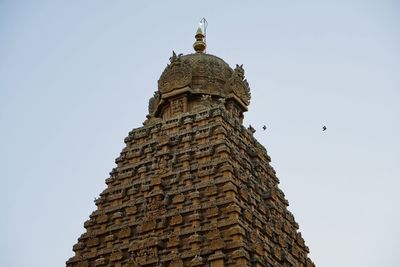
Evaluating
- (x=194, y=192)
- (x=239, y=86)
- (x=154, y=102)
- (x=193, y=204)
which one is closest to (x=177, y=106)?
(x=154, y=102)

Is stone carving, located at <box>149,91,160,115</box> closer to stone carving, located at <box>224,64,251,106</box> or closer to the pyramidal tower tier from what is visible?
the pyramidal tower tier

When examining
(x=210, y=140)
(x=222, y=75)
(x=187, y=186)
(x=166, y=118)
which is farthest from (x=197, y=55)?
(x=187, y=186)

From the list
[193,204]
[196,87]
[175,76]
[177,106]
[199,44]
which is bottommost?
[193,204]

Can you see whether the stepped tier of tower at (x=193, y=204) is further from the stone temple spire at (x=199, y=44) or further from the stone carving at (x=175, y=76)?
the stone temple spire at (x=199, y=44)

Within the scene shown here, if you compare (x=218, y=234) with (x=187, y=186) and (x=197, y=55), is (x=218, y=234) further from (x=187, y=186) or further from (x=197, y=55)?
(x=197, y=55)

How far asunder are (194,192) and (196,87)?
6.38 meters

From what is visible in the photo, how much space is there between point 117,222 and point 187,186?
2866 millimetres

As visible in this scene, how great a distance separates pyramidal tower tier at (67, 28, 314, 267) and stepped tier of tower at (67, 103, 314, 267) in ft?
0.12

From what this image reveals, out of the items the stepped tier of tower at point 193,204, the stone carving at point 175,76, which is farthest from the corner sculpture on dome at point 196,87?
the stepped tier of tower at point 193,204

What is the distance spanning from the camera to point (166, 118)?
2806 cm

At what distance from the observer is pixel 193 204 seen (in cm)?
2325

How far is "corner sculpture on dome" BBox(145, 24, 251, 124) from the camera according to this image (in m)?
28.3

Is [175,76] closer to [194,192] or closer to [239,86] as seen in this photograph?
[239,86]

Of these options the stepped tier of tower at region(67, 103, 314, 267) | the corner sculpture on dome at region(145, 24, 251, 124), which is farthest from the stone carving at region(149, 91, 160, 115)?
the stepped tier of tower at region(67, 103, 314, 267)
